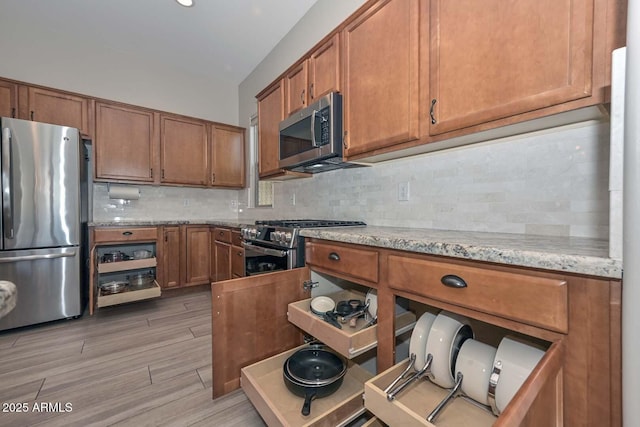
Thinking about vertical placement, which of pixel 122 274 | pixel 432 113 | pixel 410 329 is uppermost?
pixel 432 113

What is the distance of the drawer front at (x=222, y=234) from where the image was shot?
112 inches

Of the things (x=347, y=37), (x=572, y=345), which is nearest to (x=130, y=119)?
(x=347, y=37)

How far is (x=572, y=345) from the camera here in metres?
0.63

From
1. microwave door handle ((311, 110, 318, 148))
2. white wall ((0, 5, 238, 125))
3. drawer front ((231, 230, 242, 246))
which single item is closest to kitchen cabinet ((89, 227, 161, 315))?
drawer front ((231, 230, 242, 246))

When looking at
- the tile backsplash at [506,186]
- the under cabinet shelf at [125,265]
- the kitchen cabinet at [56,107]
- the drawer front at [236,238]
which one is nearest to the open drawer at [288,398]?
the tile backsplash at [506,186]

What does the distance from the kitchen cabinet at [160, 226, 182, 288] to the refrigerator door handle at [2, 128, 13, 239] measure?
44.7 inches

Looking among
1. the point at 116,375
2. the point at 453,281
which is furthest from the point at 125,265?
the point at 453,281

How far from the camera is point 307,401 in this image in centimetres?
113

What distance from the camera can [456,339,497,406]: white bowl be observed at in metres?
0.91

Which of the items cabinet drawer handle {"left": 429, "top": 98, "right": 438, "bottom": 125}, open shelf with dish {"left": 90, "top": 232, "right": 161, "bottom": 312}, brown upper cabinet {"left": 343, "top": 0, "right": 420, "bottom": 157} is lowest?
open shelf with dish {"left": 90, "top": 232, "right": 161, "bottom": 312}

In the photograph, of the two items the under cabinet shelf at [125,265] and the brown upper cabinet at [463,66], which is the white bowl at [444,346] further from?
the under cabinet shelf at [125,265]

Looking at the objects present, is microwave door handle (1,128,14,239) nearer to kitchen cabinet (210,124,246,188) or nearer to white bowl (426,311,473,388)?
kitchen cabinet (210,124,246,188)

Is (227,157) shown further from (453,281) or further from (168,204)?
(453,281)

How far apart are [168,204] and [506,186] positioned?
3.73 meters
